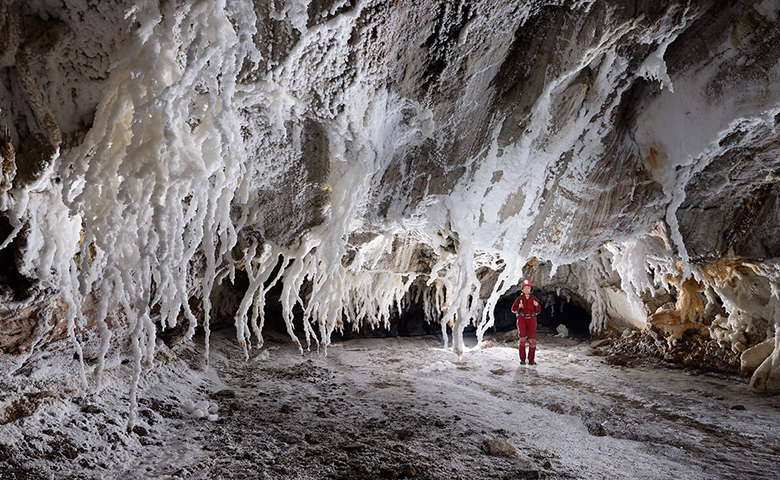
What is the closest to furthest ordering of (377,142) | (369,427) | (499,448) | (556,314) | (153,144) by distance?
Answer: (153,144), (499,448), (369,427), (377,142), (556,314)

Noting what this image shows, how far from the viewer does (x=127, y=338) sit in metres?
2.71

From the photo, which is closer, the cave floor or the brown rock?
the cave floor

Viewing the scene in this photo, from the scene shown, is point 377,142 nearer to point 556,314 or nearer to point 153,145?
point 153,145

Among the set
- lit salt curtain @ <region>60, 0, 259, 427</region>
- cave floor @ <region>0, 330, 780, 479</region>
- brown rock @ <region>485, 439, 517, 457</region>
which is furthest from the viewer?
brown rock @ <region>485, 439, 517, 457</region>

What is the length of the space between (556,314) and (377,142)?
10250 millimetres

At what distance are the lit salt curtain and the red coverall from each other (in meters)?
5.33

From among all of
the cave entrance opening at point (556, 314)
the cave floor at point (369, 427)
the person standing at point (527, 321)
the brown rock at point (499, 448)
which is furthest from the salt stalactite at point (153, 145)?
the cave entrance opening at point (556, 314)

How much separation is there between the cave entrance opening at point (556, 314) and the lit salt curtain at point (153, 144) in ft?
29.4

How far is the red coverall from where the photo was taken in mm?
5766

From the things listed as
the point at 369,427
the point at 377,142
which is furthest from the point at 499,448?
the point at 377,142

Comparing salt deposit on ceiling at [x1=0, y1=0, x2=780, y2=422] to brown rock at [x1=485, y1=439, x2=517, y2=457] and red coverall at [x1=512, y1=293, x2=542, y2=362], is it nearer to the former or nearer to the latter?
red coverall at [x1=512, y1=293, x2=542, y2=362]

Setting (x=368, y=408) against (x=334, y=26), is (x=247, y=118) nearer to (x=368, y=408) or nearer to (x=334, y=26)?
(x=334, y=26)

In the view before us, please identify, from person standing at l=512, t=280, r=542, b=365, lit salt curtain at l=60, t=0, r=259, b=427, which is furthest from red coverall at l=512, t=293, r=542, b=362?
lit salt curtain at l=60, t=0, r=259, b=427

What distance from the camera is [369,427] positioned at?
2.50m
